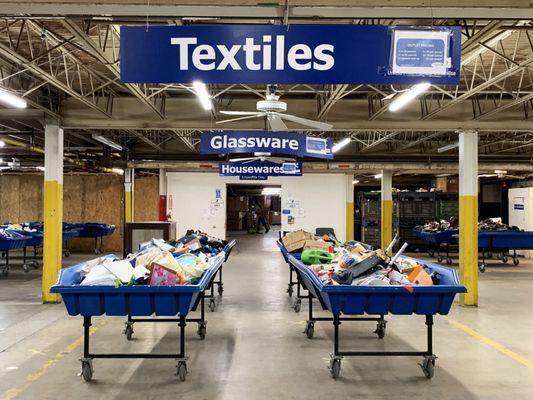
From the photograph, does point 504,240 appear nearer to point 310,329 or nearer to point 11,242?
point 310,329

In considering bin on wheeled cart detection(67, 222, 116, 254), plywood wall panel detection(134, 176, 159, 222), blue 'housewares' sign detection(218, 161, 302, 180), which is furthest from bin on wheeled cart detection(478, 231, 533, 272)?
bin on wheeled cart detection(67, 222, 116, 254)

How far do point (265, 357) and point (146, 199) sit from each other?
46.3 ft

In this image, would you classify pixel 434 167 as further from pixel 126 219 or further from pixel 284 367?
pixel 284 367

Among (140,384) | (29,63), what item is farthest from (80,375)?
(29,63)

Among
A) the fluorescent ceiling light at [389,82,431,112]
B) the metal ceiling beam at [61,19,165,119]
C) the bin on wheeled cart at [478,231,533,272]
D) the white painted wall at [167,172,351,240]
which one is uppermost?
the metal ceiling beam at [61,19,165,119]

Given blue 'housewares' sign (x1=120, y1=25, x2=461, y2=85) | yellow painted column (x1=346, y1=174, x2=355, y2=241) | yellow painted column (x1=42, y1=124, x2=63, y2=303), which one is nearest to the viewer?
blue 'housewares' sign (x1=120, y1=25, x2=461, y2=85)

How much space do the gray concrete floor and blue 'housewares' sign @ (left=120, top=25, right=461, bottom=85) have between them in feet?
9.09

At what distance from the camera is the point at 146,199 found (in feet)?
60.6

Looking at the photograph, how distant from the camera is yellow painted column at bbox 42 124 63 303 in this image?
8516 mm

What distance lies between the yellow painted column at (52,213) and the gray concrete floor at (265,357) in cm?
50

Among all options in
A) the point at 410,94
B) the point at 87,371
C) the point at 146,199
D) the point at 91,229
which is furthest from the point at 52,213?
the point at 146,199

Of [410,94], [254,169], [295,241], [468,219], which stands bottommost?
[295,241]

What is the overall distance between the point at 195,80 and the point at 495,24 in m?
3.50

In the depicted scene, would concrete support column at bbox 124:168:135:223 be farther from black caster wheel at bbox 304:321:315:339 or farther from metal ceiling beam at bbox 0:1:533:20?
metal ceiling beam at bbox 0:1:533:20
